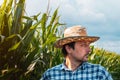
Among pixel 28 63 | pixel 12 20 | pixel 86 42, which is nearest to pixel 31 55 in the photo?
pixel 28 63

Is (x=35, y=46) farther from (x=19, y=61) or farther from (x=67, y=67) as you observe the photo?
(x=67, y=67)

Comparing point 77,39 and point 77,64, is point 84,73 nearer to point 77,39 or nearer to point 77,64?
point 77,64

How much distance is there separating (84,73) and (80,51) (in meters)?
0.22

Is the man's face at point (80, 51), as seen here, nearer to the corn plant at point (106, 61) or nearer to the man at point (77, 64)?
the man at point (77, 64)

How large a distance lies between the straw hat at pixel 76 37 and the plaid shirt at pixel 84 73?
0.24m

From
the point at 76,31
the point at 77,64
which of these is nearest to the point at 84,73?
the point at 77,64

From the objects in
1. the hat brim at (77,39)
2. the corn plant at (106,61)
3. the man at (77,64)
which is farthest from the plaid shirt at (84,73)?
the corn plant at (106,61)

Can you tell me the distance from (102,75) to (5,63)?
A: 119 cm

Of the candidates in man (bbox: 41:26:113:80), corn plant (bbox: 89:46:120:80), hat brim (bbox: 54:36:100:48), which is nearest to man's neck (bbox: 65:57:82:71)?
man (bbox: 41:26:113:80)

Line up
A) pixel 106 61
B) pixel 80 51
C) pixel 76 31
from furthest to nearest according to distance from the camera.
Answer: pixel 106 61 < pixel 76 31 < pixel 80 51

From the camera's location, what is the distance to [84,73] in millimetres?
4781

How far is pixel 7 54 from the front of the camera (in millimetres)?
5316

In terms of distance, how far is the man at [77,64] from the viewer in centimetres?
473

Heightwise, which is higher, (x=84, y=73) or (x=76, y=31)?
(x=76, y=31)
